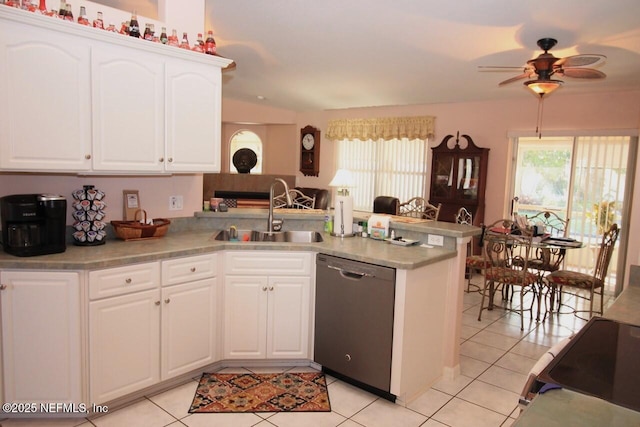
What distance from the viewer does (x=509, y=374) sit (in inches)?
125

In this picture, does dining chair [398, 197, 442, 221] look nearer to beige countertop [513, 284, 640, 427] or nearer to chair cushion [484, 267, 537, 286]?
chair cushion [484, 267, 537, 286]

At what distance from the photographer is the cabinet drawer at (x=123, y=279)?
2363 mm

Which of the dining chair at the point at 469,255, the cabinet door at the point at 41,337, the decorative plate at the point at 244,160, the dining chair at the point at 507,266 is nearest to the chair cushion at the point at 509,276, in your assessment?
the dining chair at the point at 507,266

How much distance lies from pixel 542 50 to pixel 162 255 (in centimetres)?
374

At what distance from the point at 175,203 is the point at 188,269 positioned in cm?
76

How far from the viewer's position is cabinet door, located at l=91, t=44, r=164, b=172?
8.37ft

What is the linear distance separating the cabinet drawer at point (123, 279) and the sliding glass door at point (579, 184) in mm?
4967

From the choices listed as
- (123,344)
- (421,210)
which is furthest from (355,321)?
(421,210)

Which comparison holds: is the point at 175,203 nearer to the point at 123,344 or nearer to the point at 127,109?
the point at 127,109

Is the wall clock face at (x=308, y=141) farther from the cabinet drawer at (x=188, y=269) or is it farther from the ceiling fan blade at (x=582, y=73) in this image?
the cabinet drawer at (x=188, y=269)

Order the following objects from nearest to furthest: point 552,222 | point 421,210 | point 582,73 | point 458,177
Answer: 1. point 582,73
2. point 552,222
3. point 458,177
4. point 421,210

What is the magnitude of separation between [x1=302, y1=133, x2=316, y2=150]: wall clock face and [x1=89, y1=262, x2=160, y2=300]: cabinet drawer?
5.69 meters

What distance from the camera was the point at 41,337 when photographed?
2.31 meters

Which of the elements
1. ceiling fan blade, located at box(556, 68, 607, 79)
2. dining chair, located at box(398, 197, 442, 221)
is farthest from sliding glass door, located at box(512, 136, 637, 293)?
ceiling fan blade, located at box(556, 68, 607, 79)
